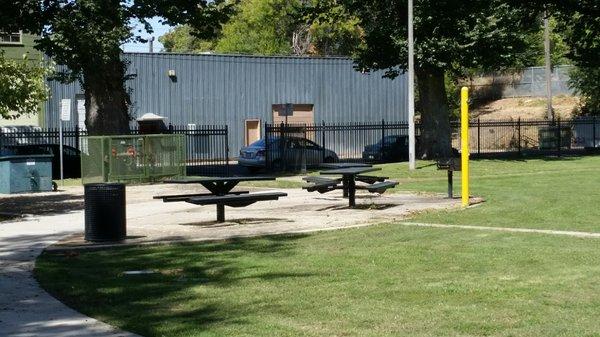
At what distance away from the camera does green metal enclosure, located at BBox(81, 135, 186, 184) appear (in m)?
28.9

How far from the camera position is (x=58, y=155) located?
3494 centimetres

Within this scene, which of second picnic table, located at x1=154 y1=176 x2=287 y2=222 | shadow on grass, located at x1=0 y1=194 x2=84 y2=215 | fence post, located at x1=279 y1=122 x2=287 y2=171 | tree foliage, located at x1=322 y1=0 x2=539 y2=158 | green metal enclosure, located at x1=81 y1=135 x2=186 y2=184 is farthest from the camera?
fence post, located at x1=279 y1=122 x2=287 y2=171

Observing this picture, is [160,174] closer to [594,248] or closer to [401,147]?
[401,147]

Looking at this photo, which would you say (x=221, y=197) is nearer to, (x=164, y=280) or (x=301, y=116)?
(x=164, y=280)

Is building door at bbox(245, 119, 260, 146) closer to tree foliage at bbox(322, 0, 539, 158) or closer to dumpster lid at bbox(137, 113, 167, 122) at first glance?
A: dumpster lid at bbox(137, 113, 167, 122)

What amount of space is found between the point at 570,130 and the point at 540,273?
40855 millimetres

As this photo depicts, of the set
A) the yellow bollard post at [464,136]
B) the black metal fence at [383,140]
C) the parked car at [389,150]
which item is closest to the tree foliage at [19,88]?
the black metal fence at [383,140]

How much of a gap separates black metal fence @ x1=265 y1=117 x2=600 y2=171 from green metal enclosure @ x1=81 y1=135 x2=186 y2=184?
640 centimetres

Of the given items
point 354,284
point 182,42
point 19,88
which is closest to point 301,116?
point 19,88

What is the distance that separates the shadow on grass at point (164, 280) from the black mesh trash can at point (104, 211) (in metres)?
0.65

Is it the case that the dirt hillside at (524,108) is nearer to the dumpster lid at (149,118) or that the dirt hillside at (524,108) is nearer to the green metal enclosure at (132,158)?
the dumpster lid at (149,118)

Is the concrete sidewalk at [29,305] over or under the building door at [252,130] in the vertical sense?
under

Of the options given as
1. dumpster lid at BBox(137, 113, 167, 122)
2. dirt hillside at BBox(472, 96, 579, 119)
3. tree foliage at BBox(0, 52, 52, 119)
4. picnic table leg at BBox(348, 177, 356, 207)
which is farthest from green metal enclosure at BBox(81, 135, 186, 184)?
dirt hillside at BBox(472, 96, 579, 119)

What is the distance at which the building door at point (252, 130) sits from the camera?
5409 centimetres
